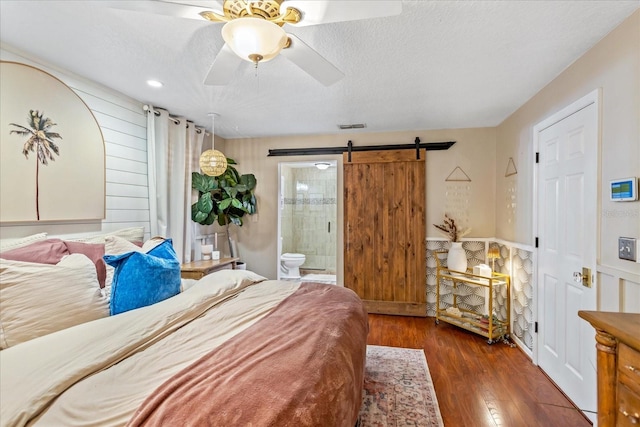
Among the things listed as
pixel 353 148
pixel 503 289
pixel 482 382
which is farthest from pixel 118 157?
pixel 503 289

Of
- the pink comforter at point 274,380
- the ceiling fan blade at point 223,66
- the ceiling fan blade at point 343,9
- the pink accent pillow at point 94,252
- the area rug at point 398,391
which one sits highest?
the ceiling fan blade at point 343,9

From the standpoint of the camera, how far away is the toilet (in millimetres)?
5621

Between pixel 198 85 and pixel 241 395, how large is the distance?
2552mm

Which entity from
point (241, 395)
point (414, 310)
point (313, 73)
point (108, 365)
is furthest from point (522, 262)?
point (108, 365)

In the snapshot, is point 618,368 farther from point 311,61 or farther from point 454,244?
point 454,244

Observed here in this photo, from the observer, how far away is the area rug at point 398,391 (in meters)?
1.99

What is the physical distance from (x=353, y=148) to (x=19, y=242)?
11.6 feet

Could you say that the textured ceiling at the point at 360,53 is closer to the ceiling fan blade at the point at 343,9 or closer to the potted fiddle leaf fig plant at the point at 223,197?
the ceiling fan blade at the point at 343,9

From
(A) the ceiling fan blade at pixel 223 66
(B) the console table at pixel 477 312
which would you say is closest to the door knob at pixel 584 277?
(B) the console table at pixel 477 312

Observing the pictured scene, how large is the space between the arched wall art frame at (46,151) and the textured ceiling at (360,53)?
25 centimetres

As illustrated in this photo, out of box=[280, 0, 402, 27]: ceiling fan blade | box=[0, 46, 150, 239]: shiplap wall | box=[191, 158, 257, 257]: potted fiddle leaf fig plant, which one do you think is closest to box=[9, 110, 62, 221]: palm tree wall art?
box=[0, 46, 150, 239]: shiplap wall

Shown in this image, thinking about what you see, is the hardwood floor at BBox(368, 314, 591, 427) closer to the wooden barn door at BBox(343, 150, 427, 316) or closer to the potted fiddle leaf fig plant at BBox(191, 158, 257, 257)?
the wooden barn door at BBox(343, 150, 427, 316)

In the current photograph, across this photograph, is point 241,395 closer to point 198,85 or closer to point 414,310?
point 198,85

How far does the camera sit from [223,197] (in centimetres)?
404
